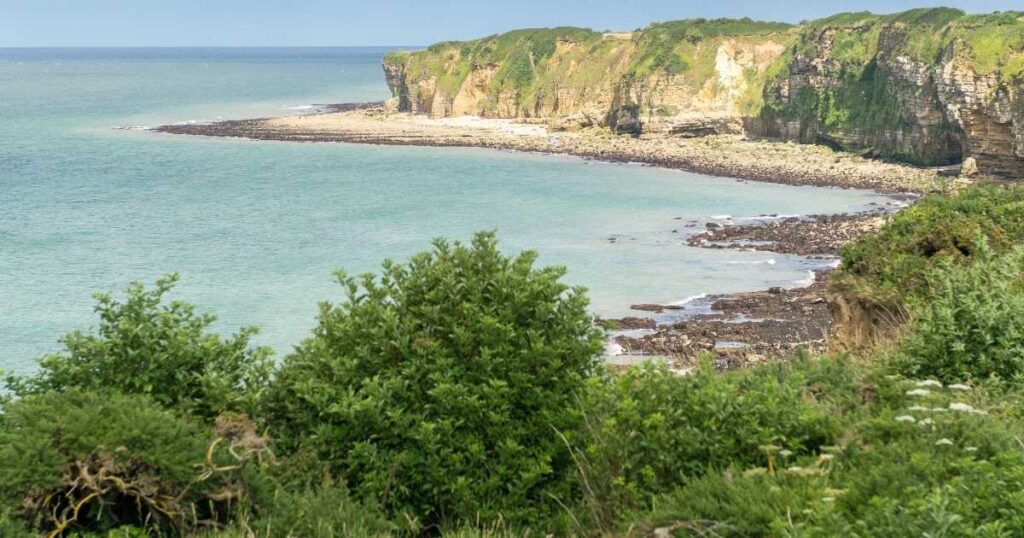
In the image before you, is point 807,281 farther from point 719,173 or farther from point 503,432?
point 719,173

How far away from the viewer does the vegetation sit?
268 inches

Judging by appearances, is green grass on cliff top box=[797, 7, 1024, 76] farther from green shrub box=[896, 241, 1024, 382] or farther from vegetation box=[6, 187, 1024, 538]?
vegetation box=[6, 187, 1024, 538]

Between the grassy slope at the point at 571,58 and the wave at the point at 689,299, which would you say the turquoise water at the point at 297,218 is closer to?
the wave at the point at 689,299

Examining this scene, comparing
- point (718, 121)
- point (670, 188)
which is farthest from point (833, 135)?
point (670, 188)

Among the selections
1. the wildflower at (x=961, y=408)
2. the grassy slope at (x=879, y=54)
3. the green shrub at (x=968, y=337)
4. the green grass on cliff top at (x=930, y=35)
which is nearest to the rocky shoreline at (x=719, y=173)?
the green shrub at (x=968, y=337)

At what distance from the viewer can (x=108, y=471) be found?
7.20 m

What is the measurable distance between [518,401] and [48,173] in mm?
61020

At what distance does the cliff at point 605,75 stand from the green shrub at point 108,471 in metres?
73.4

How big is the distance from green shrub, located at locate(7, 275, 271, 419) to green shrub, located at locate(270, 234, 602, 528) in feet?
1.46

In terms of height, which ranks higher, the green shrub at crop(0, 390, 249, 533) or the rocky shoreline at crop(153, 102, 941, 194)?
the green shrub at crop(0, 390, 249, 533)

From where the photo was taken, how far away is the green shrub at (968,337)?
363 inches

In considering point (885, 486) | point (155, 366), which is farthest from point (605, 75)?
point (885, 486)

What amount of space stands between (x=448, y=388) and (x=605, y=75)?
81919 mm

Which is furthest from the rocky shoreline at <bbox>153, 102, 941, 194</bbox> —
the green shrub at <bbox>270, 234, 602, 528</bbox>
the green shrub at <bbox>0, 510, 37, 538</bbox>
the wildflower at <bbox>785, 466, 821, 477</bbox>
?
the green shrub at <bbox>0, 510, 37, 538</bbox>
